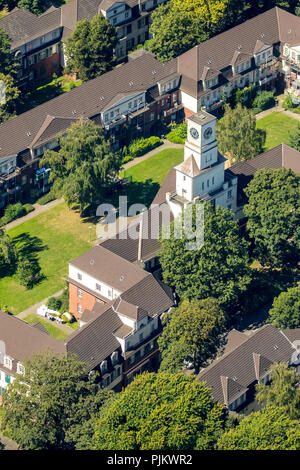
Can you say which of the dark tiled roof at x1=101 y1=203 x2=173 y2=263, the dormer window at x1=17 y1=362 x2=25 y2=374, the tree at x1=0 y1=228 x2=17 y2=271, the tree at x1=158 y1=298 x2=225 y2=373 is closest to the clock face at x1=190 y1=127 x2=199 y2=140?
the dark tiled roof at x1=101 y1=203 x2=173 y2=263

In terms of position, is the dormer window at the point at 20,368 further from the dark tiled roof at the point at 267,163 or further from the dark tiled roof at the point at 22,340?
the dark tiled roof at the point at 267,163

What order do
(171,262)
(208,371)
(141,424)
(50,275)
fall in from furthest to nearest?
(50,275), (171,262), (208,371), (141,424)

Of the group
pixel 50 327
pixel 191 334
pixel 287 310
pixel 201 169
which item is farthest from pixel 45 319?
pixel 287 310

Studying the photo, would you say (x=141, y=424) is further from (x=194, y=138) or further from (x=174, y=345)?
(x=194, y=138)

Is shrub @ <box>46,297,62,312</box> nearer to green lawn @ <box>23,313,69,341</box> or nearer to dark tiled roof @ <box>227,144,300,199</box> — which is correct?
green lawn @ <box>23,313,69,341</box>

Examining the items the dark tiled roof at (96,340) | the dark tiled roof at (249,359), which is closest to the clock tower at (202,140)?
the dark tiled roof at (96,340)
